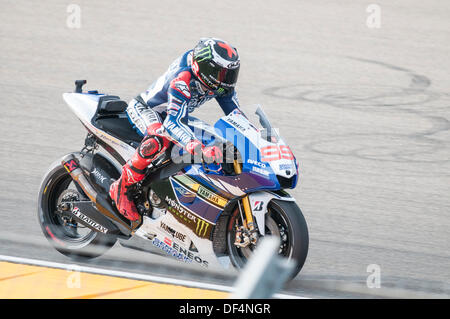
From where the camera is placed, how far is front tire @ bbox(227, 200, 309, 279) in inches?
220

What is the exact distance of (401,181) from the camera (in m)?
8.68

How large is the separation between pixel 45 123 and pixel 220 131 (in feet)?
15.8

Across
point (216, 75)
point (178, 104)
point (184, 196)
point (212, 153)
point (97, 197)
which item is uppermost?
point (216, 75)

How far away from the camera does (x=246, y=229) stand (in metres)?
5.76

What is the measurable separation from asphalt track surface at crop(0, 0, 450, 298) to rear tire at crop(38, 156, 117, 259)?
102 mm

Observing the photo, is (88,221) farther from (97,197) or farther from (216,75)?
(216,75)

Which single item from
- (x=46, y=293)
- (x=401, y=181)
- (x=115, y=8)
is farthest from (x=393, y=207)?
(x=115, y=8)
